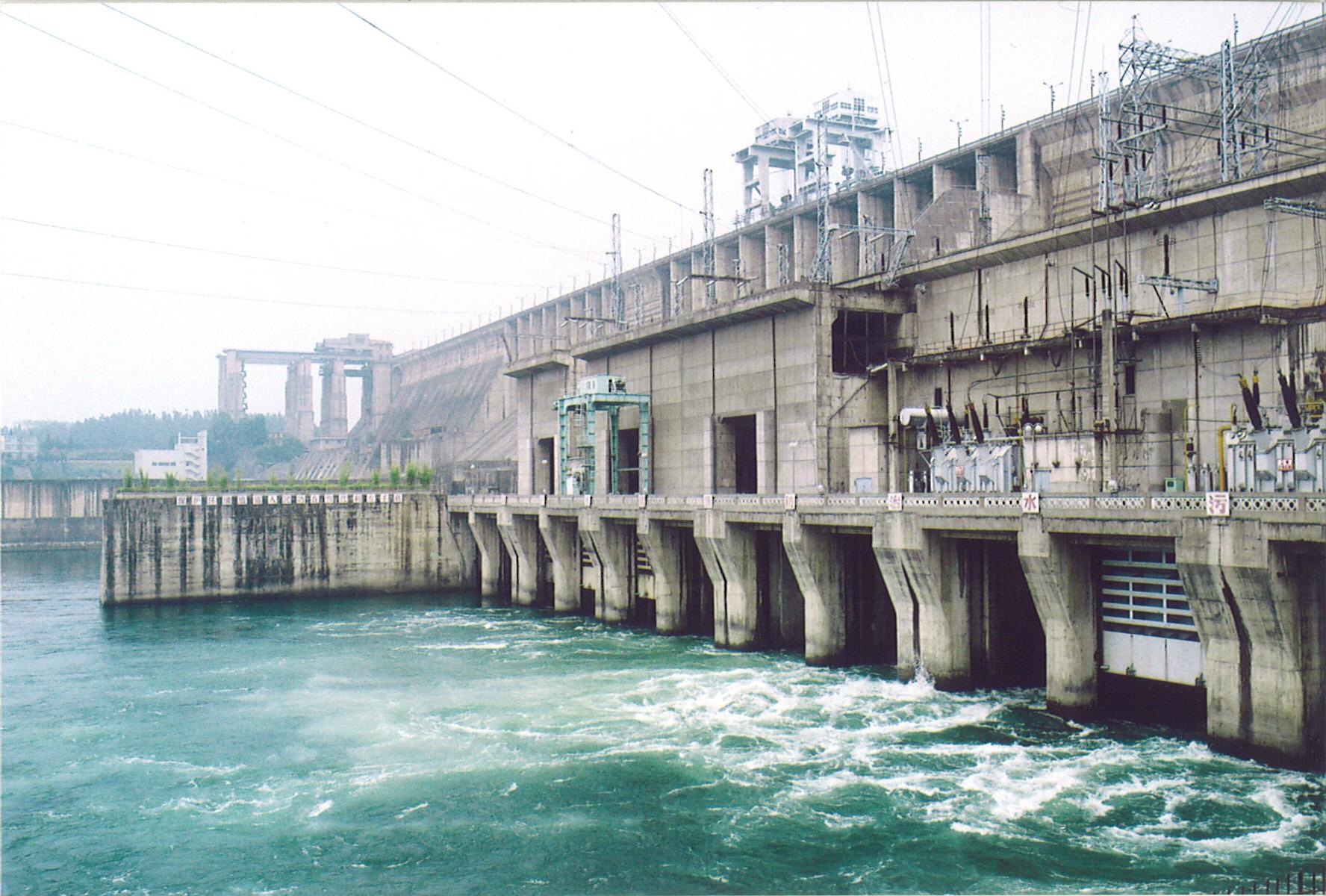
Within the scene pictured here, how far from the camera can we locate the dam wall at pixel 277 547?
65000 mm

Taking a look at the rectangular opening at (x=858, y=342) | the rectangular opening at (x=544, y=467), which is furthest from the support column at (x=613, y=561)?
the rectangular opening at (x=544, y=467)

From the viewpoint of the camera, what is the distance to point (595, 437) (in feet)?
198

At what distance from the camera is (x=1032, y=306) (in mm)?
41344

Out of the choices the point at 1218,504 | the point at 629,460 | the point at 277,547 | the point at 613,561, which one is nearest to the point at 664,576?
the point at 613,561

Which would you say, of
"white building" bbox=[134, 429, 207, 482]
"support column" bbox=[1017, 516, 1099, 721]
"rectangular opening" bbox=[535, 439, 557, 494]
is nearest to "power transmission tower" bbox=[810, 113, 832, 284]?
"support column" bbox=[1017, 516, 1099, 721]

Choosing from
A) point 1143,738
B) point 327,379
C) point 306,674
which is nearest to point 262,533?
point 306,674

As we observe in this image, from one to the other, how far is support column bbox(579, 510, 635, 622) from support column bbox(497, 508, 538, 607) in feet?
34.0

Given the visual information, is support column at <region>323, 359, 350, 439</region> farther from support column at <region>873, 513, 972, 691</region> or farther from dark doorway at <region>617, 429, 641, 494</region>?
support column at <region>873, 513, 972, 691</region>

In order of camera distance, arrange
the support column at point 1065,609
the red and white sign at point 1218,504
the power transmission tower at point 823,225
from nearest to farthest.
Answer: the red and white sign at point 1218,504 < the support column at point 1065,609 < the power transmission tower at point 823,225

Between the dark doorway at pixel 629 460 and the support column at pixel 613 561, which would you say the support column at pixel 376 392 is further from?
the support column at pixel 613 561

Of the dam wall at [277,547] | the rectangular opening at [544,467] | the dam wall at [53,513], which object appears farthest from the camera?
the dam wall at [53,513]

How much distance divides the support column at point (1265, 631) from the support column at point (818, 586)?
50.7ft

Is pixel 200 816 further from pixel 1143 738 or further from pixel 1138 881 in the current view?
pixel 1143 738

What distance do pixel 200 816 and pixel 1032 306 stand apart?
113 feet
